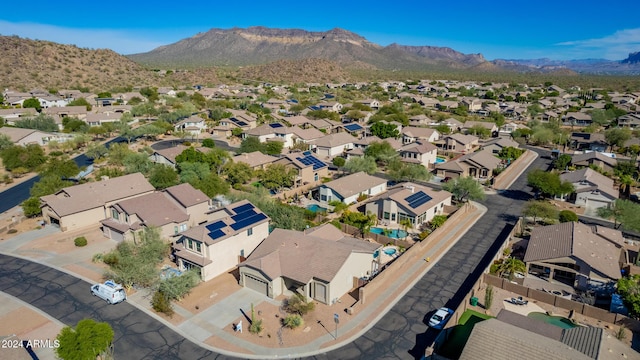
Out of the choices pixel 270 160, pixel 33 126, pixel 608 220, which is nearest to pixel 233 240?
pixel 270 160

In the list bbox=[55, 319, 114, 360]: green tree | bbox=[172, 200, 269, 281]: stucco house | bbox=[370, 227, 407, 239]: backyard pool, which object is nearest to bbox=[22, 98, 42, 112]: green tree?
bbox=[172, 200, 269, 281]: stucco house

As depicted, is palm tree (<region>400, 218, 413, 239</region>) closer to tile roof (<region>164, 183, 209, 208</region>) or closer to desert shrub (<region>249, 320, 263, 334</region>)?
desert shrub (<region>249, 320, 263, 334</region>)

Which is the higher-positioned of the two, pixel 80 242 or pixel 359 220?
pixel 359 220

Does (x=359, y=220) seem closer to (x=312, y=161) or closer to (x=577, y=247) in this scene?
(x=577, y=247)

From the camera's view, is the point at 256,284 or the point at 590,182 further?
the point at 590,182

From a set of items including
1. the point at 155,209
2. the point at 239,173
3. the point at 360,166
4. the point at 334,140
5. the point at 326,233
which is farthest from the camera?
the point at 334,140

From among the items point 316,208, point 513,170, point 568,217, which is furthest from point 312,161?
point 513,170
